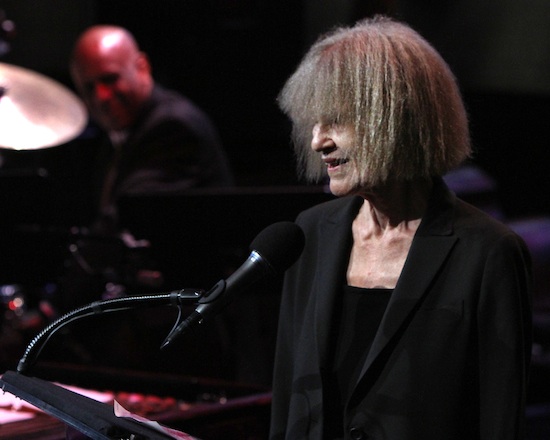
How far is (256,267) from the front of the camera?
1581mm

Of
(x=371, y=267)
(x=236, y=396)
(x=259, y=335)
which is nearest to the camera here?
(x=371, y=267)

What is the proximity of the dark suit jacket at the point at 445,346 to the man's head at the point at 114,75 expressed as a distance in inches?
103

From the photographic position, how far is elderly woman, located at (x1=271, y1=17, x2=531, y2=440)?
1.77m

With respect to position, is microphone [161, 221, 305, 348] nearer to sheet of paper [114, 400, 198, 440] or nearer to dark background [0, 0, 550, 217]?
sheet of paper [114, 400, 198, 440]

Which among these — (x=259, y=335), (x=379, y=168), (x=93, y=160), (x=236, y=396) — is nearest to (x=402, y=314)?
(x=379, y=168)

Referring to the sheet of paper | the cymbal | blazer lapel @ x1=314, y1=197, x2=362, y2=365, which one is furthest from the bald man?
the sheet of paper

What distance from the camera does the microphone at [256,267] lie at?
149 cm

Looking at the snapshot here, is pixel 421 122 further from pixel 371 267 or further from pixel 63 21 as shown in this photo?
pixel 63 21

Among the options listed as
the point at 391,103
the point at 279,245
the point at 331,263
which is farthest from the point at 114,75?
the point at 279,245

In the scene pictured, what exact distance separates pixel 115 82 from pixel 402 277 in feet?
9.29

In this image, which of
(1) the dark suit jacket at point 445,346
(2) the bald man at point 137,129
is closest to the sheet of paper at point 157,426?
(1) the dark suit jacket at point 445,346

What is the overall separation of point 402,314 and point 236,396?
1.00m

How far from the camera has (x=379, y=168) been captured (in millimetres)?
1832

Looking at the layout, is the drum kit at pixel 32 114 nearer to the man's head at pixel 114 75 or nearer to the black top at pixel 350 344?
the man's head at pixel 114 75
